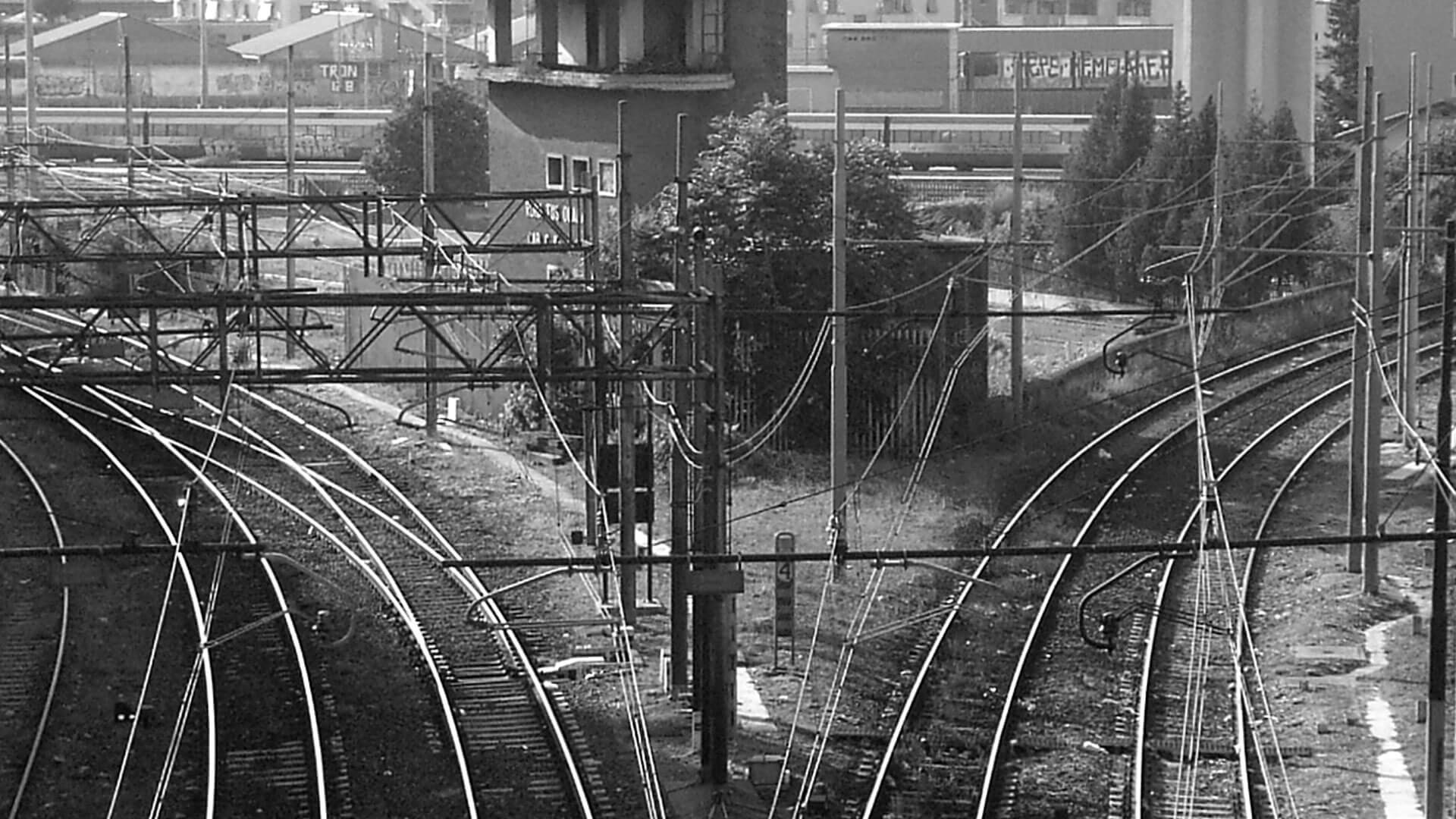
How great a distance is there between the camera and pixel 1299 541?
8.19m

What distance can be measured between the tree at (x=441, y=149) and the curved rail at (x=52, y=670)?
1995cm

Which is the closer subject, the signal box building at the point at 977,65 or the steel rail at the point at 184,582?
the steel rail at the point at 184,582

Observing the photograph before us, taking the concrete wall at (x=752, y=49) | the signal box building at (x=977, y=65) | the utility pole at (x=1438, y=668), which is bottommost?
the utility pole at (x=1438, y=668)

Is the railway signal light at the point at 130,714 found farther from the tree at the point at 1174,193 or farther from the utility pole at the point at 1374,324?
the tree at the point at 1174,193

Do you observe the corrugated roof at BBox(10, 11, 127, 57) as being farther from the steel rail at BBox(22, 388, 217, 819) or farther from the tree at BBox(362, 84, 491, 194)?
the steel rail at BBox(22, 388, 217, 819)

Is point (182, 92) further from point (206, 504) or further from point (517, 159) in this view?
point (206, 504)

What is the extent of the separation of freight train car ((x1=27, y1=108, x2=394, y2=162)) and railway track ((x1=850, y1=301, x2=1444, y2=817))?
35.8m

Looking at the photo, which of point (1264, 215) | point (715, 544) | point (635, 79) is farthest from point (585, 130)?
point (715, 544)

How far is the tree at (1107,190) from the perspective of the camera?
29391 millimetres

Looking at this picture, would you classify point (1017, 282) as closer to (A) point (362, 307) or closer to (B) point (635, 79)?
(B) point (635, 79)

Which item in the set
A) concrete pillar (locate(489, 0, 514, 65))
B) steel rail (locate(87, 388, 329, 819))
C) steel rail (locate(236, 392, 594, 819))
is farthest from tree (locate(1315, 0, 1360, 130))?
steel rail (locate(87, 388, 329, 819))

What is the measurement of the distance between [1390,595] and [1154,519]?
227cm

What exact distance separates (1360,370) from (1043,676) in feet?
11.9

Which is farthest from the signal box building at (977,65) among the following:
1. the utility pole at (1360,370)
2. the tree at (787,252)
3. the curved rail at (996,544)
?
the utility pole at (1360,370)
